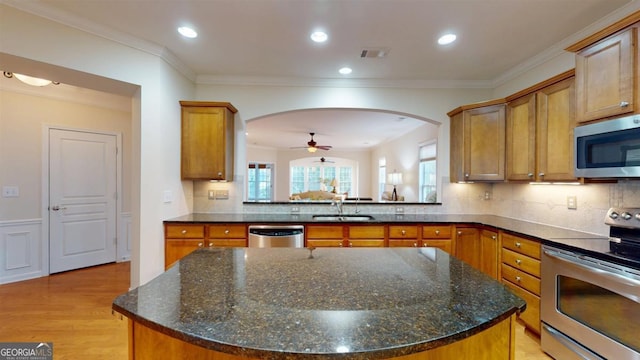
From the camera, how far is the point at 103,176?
4266 mm

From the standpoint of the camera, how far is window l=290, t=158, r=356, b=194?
1138cm

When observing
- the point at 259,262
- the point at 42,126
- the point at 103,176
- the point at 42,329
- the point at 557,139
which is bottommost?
the point at 42,329

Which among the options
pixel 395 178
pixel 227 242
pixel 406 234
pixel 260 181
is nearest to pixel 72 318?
pixel 227 242

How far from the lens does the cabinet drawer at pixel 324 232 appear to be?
3.12 m

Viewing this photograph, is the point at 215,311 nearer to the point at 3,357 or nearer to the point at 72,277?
the point at 3,357

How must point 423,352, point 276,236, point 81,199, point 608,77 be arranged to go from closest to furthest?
point 423,352, point 608,77, point 276,236, point 81,199

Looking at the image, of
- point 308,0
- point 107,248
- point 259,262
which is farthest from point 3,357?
point 308,0

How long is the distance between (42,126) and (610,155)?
5957mm

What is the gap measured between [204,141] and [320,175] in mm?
8308

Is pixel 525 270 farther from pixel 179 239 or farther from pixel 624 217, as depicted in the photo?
pixel 179 239

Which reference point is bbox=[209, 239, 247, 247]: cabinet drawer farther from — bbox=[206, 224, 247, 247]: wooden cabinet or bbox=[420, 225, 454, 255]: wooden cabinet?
bbox=[420, 225, 454, 255]: wooden cabinet

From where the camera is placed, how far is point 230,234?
308 centimetres

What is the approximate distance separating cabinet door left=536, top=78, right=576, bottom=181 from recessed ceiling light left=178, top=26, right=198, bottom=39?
10.3 ft

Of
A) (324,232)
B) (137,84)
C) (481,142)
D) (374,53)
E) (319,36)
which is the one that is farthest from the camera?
(481,142)
